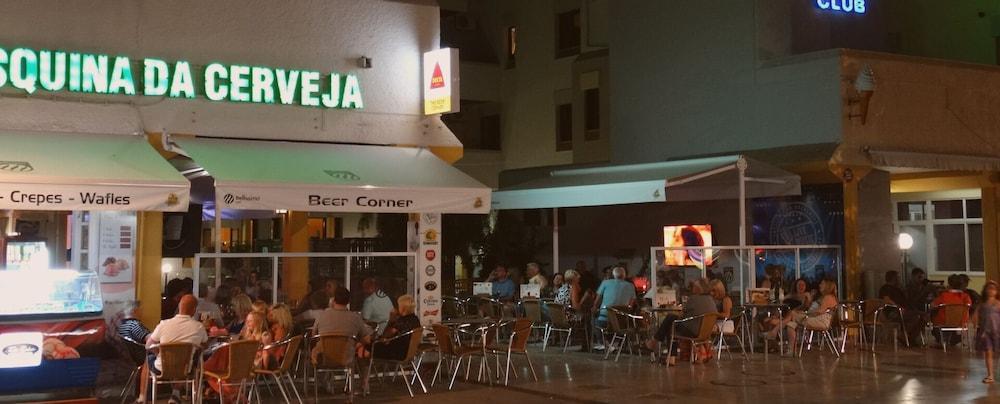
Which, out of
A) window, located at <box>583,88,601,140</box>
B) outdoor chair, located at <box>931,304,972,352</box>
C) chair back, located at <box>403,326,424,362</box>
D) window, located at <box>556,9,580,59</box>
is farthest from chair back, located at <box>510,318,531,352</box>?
window, located at <box>556,9,580,59</box>

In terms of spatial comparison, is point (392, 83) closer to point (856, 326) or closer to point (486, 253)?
point (856, 326)

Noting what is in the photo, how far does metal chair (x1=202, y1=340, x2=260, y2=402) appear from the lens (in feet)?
37.5

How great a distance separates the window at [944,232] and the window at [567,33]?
913 cm

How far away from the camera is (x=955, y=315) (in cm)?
1839

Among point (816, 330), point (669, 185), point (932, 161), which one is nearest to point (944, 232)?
point (932, 161)

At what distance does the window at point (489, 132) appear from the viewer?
107 ft

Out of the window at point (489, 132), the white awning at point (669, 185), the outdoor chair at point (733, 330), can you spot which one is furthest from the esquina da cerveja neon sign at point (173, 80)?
the window at point (489, 132)

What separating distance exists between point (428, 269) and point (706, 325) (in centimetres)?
403

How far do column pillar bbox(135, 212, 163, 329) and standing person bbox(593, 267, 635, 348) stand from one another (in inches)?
273

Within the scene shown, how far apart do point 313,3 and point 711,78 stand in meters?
10.00

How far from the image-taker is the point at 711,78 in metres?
23.5

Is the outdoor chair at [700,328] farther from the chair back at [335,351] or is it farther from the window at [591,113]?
the window at [591,113]

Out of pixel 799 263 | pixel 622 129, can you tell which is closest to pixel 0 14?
pixel 799 263

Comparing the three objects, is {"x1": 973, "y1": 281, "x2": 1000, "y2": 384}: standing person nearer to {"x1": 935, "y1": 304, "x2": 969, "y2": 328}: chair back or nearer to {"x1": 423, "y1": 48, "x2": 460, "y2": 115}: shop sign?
{"x1": 935, "y1": 304, "x2": 969, "y2": 328}: chair back
